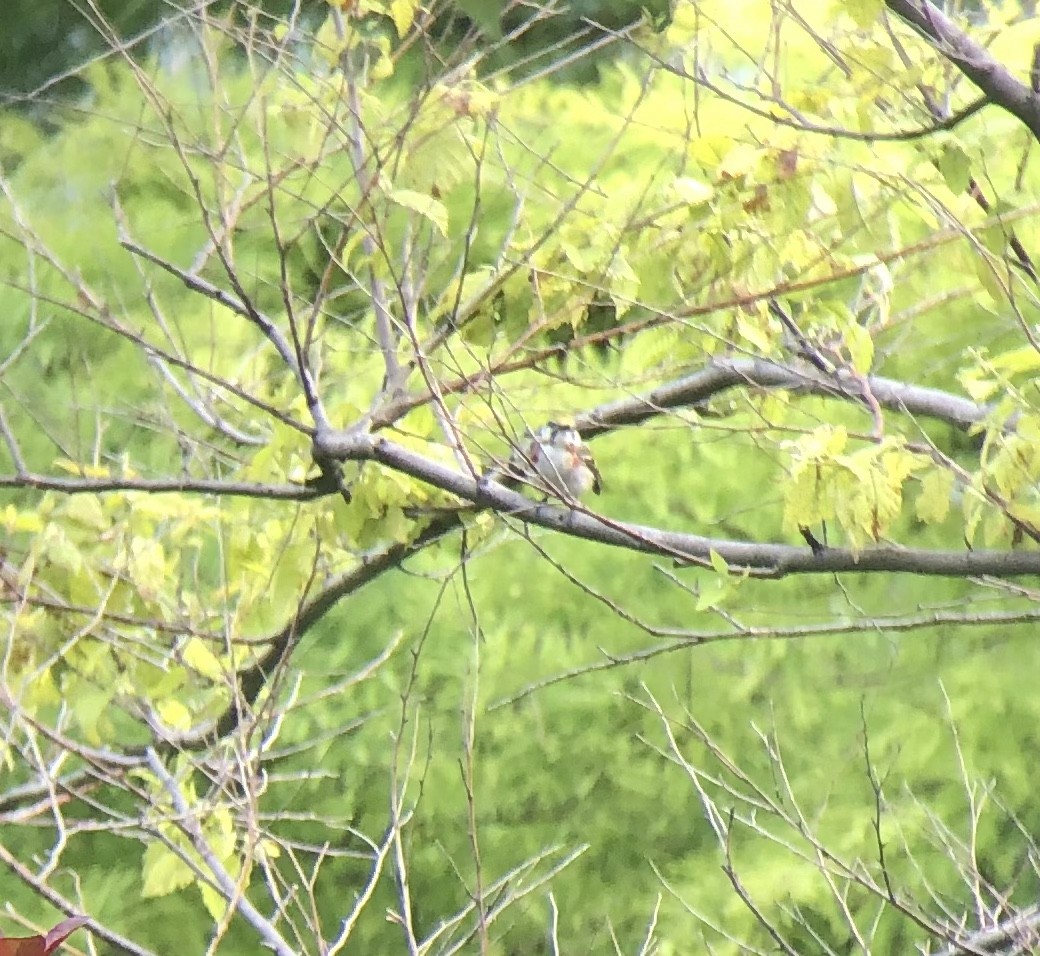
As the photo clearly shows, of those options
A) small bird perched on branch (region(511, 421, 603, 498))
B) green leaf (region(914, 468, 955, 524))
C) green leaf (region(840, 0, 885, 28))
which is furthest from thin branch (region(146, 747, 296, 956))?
green leaf (region(840, 0, 885, 28))

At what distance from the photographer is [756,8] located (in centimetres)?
186

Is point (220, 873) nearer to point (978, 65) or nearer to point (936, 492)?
point (936, 492)

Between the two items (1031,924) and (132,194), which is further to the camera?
(132,194)

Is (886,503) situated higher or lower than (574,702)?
higher

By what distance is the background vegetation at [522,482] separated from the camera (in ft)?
4.86

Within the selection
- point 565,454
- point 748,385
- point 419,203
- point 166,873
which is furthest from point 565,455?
point 166,873

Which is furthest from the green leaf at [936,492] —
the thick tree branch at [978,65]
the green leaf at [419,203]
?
the green leaf at [419,203]

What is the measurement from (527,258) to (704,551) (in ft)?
1.56

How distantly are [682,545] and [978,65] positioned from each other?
65 centimetres

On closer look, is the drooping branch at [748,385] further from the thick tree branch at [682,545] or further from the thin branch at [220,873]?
the thin branch at [220,873]

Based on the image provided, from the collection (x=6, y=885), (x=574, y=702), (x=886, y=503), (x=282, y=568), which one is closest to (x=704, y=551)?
(x=886, y=503)

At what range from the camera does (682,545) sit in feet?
4.94

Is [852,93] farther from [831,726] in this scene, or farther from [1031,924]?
[831,726]

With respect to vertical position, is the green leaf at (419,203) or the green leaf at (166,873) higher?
the green leaf at (419,203)
